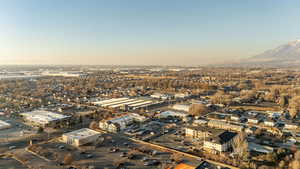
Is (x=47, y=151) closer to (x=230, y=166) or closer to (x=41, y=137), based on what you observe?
(x=41, y=137)

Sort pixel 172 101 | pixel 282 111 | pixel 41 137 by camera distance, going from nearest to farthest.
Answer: pixel 41 137, pixel 282 111, pixel 172 101

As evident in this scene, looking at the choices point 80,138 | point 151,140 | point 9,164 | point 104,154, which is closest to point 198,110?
point 151,140

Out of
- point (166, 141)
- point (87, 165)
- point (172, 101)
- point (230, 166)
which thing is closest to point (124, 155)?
point (87, 165)

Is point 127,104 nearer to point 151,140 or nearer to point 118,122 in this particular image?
point 118,122

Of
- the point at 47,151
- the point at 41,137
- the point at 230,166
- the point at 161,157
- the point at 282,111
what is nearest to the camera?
the point at 230,166

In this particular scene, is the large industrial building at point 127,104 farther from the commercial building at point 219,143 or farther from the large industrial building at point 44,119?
the commercial building at point 219,143

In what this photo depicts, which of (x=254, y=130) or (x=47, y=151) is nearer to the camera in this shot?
(x=47, y=151)
